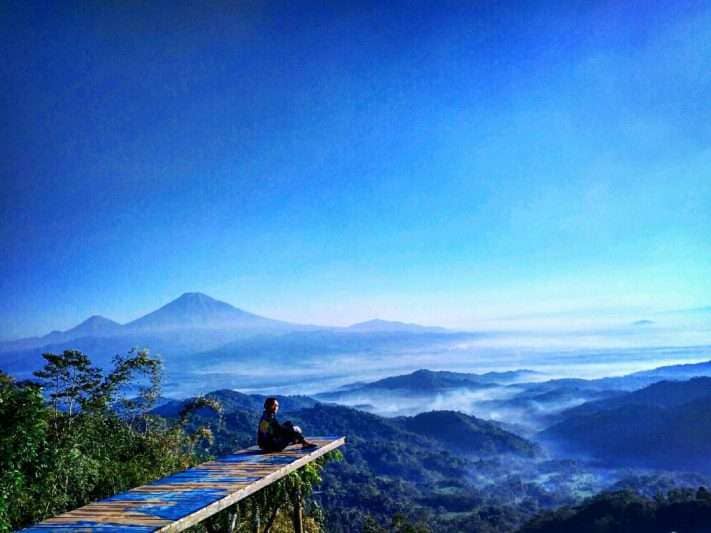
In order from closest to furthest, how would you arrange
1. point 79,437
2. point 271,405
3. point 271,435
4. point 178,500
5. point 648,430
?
point 178,500 < point 271,435 < point 271,405 < point 79,437 < point 648,430

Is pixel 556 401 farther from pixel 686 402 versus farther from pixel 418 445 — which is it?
pixel 418 445

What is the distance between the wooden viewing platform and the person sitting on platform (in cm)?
47

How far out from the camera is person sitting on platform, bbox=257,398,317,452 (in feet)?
22.8

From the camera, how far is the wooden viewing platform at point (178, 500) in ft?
13.3

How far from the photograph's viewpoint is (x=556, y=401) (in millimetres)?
184875

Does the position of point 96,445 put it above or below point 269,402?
below

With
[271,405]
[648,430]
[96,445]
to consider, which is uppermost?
[271,405]

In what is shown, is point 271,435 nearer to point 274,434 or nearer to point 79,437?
point 274,434

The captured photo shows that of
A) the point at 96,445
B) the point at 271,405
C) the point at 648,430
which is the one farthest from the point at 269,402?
the point at 648,430

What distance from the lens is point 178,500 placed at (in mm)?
4598

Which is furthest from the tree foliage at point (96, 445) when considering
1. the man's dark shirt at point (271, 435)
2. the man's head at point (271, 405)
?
the man's head at point (271, 405)

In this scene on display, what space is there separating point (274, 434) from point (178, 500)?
2.43 metres

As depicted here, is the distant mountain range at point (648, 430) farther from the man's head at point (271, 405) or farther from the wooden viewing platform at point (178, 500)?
the wooden viewing platform at point (178, 500)

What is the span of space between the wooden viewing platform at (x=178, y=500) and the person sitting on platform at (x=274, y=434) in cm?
47
